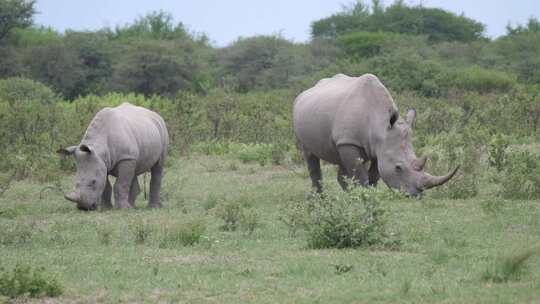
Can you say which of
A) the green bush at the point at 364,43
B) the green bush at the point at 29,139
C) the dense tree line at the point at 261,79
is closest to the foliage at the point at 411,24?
the dense tree line at the point at 261,79

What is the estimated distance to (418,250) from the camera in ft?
32.6

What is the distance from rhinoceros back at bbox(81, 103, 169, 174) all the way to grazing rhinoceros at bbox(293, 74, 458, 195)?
2.05m

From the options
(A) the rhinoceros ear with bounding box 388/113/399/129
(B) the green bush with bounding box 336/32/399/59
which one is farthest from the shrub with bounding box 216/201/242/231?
(B) the green bush with bounding box 336/32/399/59

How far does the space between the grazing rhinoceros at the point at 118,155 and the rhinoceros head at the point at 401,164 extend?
3.22m

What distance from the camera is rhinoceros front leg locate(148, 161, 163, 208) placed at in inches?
588

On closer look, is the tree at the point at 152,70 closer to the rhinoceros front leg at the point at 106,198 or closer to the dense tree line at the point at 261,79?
the dense tree line at the point at 261,79

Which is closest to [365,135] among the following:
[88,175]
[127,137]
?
[127,137]

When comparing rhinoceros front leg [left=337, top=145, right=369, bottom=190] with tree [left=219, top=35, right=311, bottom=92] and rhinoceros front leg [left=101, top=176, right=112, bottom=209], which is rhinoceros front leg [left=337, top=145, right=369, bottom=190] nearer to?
rhinoceros front leg [left=101, top=176, right=112, bottom=209]

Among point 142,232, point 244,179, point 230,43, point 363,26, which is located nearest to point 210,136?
point 244,179

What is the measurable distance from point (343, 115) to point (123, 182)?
2.95 meters

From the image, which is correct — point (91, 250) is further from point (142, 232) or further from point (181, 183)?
point (181, 183)

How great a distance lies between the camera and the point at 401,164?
13.5 metres

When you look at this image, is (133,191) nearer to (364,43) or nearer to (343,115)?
(343,115)

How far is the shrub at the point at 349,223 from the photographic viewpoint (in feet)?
33.1
